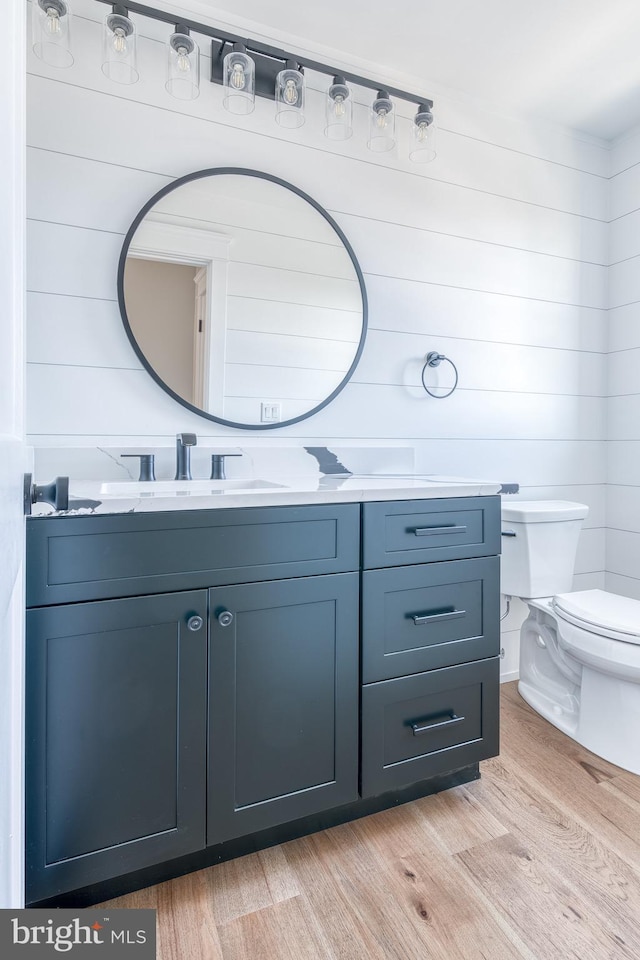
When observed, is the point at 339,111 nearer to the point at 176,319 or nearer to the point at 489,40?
the point at 489,40

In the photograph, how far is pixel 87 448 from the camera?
1.58 metres

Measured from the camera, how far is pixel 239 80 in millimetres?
1638

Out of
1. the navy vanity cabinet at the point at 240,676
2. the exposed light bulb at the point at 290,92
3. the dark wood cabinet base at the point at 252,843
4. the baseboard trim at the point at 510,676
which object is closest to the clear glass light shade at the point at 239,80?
the exposed light bulb at the point at 290,92

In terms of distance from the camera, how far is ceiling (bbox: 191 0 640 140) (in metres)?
1.75

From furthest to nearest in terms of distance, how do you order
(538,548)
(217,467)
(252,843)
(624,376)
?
(624,376) < (538,548) < (217,467) < (252,843)

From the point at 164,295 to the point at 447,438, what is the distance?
1.22 meters

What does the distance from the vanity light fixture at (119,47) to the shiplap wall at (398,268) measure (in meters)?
0.10

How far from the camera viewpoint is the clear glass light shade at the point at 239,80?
63.8 inches

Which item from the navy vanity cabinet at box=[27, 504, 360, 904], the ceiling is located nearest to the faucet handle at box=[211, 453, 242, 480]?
the navy vanity cabinet at box=[27, 504, 360, 904]

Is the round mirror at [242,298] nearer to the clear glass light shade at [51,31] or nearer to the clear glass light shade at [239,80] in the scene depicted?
the clear glass light shade at [239,80]

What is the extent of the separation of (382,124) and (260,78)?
17.5 inches

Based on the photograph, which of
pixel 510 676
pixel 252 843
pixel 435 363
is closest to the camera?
pixel 252 843

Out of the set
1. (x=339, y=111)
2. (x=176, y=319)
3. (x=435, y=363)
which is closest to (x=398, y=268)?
(x=435, y=363)

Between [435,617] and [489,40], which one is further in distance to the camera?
[489,40]
